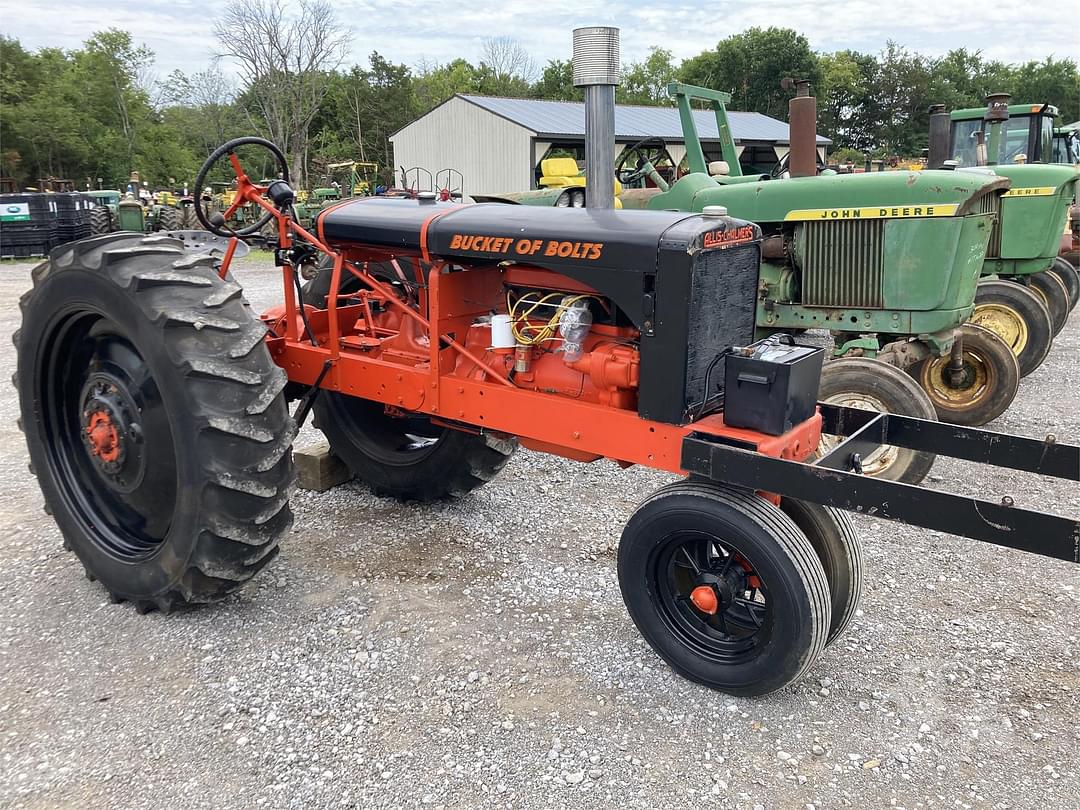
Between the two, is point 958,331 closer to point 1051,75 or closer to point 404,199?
point 404,199

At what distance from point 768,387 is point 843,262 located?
9.90 feet

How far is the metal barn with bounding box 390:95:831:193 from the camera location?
836 inches

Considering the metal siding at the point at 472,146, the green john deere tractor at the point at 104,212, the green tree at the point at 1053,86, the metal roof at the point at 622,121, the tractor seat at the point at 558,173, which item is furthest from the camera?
the green tree at the point at 1053,86

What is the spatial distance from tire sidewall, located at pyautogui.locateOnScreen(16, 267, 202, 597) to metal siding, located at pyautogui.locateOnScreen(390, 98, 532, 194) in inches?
749

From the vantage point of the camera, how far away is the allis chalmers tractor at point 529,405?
2494mm

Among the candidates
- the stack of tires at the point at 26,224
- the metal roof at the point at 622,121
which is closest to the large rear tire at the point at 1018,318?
the metal roof at the point at 622,121

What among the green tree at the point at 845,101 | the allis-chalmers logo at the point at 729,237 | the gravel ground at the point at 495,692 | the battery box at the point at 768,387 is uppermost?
the green tree at the point at 845,101

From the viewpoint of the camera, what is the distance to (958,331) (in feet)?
17.1

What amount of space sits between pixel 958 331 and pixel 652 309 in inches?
136

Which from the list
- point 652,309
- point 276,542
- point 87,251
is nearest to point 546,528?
point 276,542

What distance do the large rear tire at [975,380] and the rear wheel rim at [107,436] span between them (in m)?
4.67

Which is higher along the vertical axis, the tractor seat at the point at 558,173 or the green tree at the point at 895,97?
the green tree at the point at 895,97

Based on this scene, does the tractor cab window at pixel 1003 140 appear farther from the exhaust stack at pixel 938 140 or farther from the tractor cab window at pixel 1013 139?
the exhaust stack at pixel 938 140

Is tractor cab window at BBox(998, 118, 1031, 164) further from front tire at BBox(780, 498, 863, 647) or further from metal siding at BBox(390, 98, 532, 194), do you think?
metal siding at BBox(390, 98, 532, 194)
